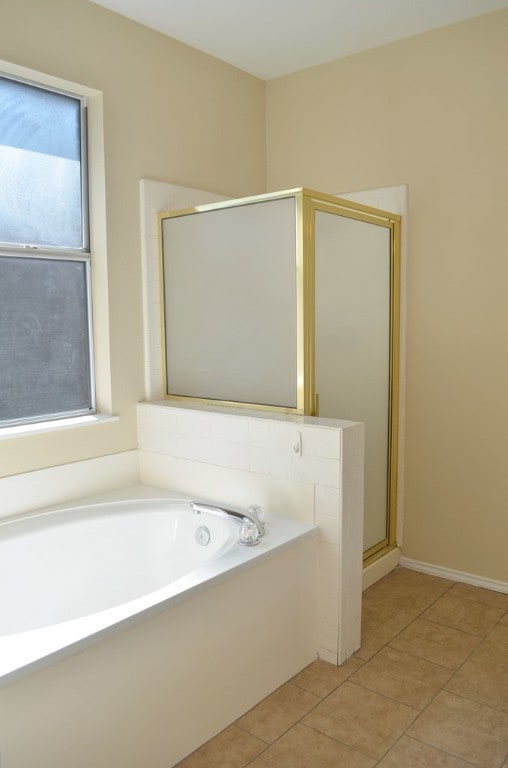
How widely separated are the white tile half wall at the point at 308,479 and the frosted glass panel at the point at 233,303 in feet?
0.59

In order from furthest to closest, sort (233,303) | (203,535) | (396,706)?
(233,303)
(203,535)
(396,706)

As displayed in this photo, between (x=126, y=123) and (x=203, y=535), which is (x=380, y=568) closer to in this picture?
(x=203, y=535)

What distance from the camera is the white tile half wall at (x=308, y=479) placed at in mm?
2453

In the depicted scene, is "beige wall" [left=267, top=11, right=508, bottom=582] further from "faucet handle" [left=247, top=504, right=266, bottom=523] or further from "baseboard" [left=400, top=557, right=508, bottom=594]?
"faucet handle" [left=247, top=504, right=266, bottom=523]

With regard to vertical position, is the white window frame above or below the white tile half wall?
above

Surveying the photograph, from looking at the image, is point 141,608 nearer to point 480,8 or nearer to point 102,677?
point 102,677

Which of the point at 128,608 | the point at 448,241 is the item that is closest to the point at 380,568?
the point at 448,241

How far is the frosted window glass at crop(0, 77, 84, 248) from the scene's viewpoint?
2672mm

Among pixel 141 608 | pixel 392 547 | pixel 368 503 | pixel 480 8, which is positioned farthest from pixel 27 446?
pixel 480 8

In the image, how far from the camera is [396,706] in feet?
7.36

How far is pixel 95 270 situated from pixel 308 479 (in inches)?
55.0

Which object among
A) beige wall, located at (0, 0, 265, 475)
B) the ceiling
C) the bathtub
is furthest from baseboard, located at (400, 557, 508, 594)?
the ceiling

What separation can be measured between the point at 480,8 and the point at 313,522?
7.82 ft

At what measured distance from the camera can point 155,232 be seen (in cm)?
314
